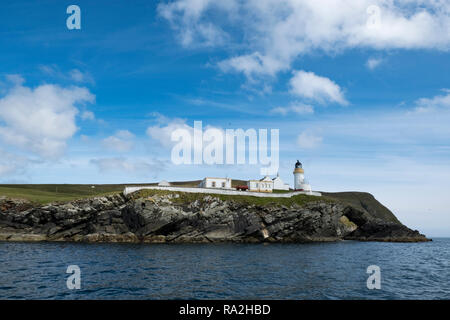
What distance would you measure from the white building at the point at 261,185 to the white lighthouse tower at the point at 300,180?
9.08m

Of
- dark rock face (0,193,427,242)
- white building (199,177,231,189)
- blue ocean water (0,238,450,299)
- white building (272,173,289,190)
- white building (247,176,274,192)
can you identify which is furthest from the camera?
white building (272,173,289,190)

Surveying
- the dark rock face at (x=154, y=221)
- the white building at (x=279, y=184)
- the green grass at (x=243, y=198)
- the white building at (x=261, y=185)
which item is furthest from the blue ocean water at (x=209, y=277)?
the white building at (x=279, y=184)

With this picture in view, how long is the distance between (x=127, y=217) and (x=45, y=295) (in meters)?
47.6

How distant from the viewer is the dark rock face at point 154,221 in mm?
68312

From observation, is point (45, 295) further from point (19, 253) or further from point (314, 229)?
point (314, 229)

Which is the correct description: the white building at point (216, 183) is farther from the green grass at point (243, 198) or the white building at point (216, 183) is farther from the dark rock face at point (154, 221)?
the dark rock face at point (154, 221)

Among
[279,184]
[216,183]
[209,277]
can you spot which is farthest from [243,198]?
[209,277]

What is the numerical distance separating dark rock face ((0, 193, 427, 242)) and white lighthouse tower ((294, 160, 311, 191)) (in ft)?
65.2

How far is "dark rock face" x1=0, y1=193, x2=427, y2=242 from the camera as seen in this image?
68312 millimetres

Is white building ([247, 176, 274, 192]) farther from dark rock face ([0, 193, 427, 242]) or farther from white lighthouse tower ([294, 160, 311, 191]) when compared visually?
dark rock face ([0, 193, 427, 242])

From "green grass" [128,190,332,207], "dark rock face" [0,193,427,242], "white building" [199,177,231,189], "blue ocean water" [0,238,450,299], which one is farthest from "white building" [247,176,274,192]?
"blue ocean water" [0,238,450,299]
